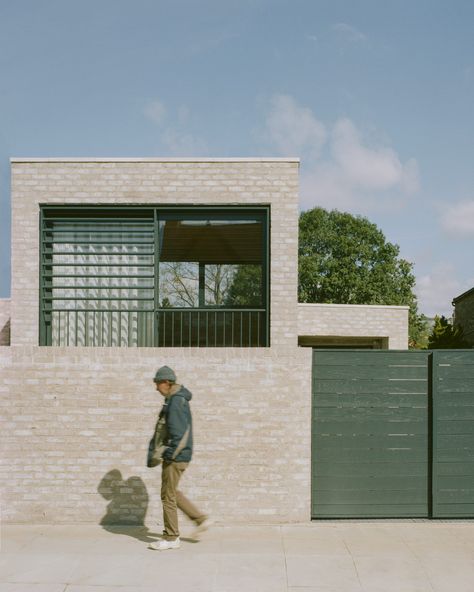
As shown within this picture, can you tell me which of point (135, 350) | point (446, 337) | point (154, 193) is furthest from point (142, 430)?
point (446, 337)

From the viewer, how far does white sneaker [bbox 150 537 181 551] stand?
18.4 ft

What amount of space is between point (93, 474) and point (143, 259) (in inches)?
109

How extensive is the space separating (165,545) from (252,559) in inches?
35.8

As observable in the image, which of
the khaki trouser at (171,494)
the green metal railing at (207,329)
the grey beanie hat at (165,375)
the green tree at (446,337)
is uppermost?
the green metal railing at (207,329)

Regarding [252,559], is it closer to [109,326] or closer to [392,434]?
[392,434]

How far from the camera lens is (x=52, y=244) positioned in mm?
7324

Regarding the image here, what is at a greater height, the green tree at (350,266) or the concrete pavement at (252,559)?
the green tree at (350,266)

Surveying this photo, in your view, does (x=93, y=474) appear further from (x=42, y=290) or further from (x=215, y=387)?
(x=42, y=290)

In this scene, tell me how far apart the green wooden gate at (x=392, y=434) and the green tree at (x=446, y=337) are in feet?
43.8

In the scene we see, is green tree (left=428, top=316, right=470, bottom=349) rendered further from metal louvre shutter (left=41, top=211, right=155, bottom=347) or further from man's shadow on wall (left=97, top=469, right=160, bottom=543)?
man's shadow on wall (left=97, top=469, right=160, bottom=543)

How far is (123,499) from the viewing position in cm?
654

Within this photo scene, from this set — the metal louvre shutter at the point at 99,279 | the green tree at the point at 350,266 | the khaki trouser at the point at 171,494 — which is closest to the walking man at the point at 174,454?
the khaki trouser at the point at 171,494

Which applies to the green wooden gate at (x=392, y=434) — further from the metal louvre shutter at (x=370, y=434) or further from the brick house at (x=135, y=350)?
the brick house at (x=135, y=350)

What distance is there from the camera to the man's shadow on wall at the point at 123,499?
653cm
